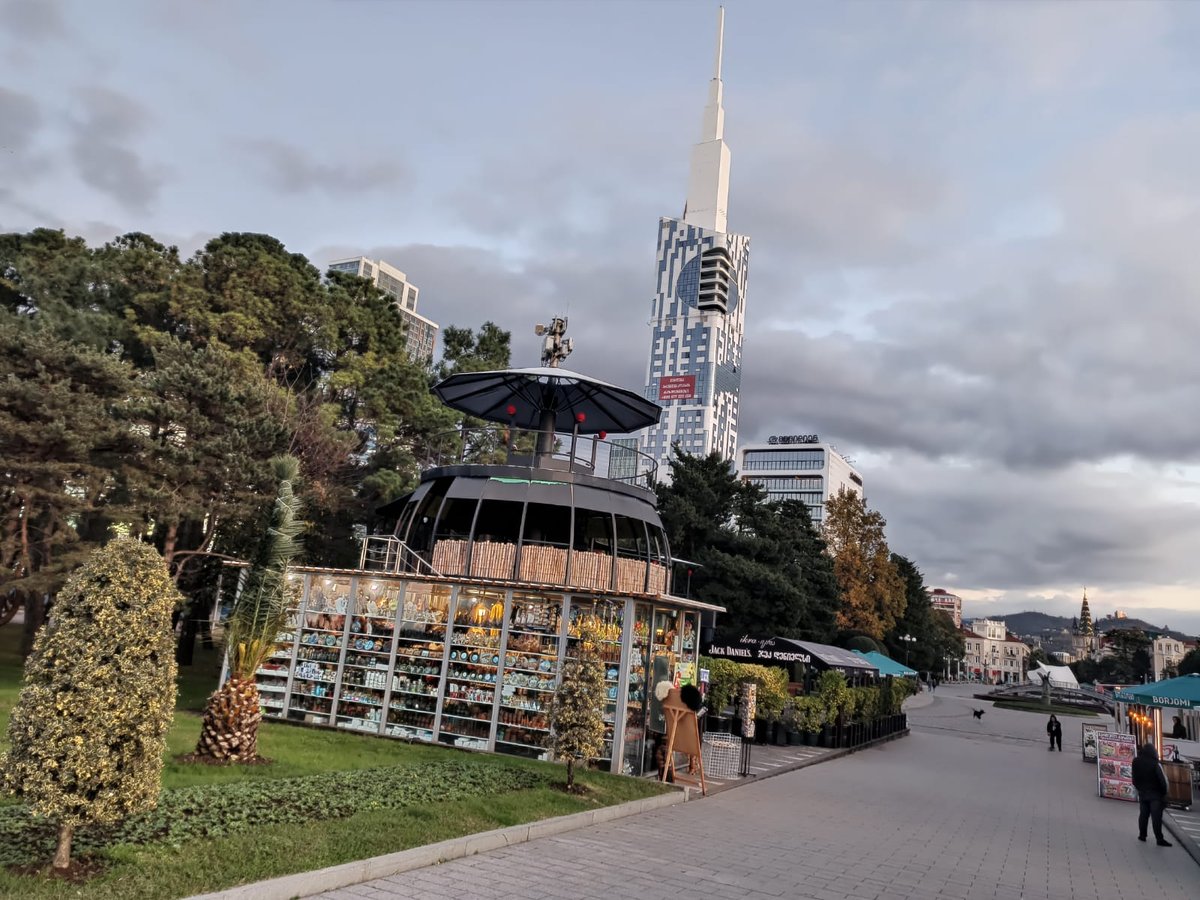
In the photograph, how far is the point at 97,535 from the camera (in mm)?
26188

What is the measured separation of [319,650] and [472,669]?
3896mm

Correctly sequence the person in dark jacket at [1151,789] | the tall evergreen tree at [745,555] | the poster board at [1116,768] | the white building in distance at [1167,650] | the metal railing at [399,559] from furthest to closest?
the white building in distance at [1167,650]
the tall evergreen tree at [745,555]
the poster board at [1116,768]
the metal railing at [399,559]
the person in dark jacket at [1151,789]

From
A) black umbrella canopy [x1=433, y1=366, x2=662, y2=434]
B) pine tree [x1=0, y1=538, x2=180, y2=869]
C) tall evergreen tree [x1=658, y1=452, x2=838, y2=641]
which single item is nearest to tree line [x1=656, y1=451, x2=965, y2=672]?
tall evergreen tree [x1=658, y1=452, x2=838, y2=641]

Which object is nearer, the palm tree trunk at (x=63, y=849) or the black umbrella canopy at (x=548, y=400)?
the palm tree trunk at (x=63, y=849)

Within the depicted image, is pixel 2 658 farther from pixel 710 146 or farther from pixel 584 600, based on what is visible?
pixel 710 146

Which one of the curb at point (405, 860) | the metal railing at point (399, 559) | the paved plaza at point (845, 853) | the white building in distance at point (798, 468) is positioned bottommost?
the paved plaza at point (845, 853)

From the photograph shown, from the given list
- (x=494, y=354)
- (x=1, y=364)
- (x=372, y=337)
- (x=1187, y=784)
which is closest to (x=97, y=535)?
(x=1, y=364)

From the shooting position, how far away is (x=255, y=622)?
12.9 m

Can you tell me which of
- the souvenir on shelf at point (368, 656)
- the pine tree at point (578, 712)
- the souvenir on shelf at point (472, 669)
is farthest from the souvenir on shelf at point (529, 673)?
the pine tree at point (578, 712)

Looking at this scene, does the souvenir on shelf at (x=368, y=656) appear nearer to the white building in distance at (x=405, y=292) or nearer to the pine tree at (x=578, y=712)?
the pine tree at (x=578, y=712)

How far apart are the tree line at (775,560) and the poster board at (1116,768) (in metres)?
15.4

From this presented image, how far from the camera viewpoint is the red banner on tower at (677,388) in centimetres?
18662

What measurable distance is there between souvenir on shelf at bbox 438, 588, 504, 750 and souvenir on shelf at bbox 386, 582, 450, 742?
31 cm

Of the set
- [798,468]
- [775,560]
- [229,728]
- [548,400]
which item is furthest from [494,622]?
[798,468]
